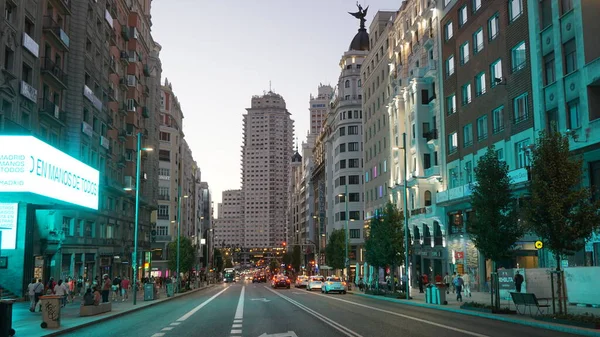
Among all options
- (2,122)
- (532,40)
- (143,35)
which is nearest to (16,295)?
(2,122)

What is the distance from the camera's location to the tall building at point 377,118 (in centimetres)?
7312

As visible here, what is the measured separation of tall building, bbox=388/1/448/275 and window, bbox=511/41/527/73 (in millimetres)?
13135

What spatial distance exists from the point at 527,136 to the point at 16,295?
108 feet

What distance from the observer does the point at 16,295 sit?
117ft

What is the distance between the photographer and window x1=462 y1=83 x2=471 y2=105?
47.8m

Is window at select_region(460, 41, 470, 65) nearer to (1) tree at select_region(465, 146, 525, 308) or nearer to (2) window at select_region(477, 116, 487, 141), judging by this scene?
(2) window at select_region(477, 116, 487, 141)

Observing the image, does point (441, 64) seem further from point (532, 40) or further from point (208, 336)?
point (208, 336)

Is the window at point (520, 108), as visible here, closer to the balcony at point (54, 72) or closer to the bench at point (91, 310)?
the bench at point (91, 310)

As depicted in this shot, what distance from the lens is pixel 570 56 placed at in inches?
1276

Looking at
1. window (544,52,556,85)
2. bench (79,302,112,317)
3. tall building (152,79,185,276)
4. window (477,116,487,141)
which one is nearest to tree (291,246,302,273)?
tall building (152,79,185,276)

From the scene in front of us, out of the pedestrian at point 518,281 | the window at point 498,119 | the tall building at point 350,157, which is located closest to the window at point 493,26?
the window at point 498,119

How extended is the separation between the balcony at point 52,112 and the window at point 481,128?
31.4 meters

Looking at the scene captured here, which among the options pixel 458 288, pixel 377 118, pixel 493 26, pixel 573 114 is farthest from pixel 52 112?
pixel 377 118

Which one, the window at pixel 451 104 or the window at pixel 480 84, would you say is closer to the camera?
the window at pixel 480 84
